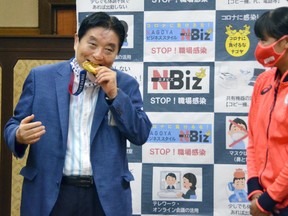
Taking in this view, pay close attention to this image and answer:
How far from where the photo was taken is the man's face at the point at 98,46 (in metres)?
2.10

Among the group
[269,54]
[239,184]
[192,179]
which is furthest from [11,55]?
[269,54]

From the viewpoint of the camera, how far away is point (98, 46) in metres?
2.12

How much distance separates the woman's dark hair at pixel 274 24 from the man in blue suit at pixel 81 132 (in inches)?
23.4

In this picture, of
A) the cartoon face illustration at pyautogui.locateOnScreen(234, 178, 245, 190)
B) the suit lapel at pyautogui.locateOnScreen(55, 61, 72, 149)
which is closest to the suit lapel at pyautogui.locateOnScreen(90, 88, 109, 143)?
the suit lapel at pyautogui.locateOnScreen(55, 61, 72, 149)

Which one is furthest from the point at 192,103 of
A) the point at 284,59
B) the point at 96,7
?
the point at 284,59

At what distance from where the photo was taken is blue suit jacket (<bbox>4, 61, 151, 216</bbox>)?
206 cm

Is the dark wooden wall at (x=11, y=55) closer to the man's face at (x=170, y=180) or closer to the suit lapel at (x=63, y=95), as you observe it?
the man's face at (x=170, y=180)

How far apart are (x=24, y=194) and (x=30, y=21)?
2.85 meters

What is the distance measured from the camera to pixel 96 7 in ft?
11.3

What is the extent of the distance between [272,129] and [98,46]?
764 mm

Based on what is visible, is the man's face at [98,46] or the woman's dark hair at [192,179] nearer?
the man's face at [98,46]

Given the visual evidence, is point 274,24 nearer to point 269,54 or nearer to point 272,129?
point 269,54

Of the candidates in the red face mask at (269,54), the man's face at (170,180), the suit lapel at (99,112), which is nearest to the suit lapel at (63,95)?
the suit lapel at (99,112)

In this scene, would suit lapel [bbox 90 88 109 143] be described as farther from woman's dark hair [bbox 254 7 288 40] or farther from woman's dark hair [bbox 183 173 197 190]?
woman's dark hair [bbox 183 173 197 190]
